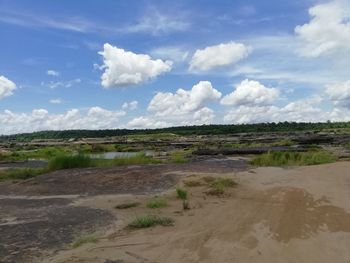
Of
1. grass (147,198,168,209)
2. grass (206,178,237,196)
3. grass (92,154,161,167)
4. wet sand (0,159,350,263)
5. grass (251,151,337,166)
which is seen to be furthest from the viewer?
grass (92,154,161,167)

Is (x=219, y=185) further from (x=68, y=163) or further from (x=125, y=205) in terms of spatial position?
(x=68, y=163)

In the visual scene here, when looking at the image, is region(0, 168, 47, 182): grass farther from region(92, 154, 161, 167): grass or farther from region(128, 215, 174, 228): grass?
region(128, 215, 174, 228): grass

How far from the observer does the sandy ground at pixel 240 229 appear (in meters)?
9.28

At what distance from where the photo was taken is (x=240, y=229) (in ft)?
37.2

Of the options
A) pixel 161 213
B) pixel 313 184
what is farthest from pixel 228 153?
pixel 161 213

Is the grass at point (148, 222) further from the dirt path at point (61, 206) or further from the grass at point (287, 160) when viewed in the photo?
the grass at point (287, 160)

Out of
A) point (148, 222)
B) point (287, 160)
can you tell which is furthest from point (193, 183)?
point (287, 160)

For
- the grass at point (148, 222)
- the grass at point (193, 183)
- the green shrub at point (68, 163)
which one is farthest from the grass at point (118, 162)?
the grass at point (148, 222)

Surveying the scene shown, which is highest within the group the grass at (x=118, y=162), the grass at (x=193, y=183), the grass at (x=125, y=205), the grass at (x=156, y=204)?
the grass at (x=118, y=162)

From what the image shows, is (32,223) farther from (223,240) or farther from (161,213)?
(223,240)

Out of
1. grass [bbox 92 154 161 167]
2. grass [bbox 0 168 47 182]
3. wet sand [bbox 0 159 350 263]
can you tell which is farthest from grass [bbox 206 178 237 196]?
grass [bbox 0 168 47 182]

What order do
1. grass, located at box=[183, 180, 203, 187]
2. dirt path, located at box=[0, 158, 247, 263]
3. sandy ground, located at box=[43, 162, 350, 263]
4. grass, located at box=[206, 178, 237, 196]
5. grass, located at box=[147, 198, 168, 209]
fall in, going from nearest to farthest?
sandy ground, located at box=[43, 162, 350, 263], dirt path, located at box=[0, 158, 247, 263], grass, located at box=[147, 198, 168, 209], grass, located at box=[206, 178, 237, 196], grass, located at box=[183, 180, 203, 187]

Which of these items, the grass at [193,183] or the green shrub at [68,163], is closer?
the grass at [193,183]

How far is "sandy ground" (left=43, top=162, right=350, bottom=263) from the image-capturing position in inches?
365
